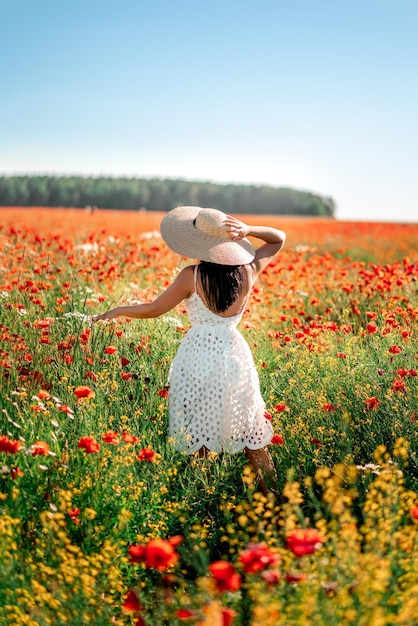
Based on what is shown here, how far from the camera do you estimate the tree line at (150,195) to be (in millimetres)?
65562

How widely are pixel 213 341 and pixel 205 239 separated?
533mm

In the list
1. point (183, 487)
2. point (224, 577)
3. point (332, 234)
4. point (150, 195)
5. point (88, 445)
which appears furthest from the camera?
point (150, 195)

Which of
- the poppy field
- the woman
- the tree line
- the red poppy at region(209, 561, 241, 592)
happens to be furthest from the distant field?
the tree line

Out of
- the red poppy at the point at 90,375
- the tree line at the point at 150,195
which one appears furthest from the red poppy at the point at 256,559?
the tree line at the point at 150,195

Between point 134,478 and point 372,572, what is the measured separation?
1.44 m

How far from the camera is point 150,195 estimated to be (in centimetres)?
6869

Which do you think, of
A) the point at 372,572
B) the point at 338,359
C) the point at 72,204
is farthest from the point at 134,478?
the point at 72,204

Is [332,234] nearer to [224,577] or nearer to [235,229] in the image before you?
[235,229]

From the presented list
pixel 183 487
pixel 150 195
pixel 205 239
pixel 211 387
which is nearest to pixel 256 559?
pixel 183 487

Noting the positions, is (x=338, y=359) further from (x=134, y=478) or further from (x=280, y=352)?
(x=134, y=478)

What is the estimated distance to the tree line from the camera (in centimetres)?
6556

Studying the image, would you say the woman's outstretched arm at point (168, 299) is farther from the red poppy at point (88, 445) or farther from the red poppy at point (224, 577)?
the red poppy at point (224, 577)

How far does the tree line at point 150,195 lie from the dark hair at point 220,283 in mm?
61767

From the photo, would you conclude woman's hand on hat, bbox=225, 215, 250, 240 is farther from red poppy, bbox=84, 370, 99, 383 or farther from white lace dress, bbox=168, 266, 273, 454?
red poppy, bbox=84, 370, 99, 383
